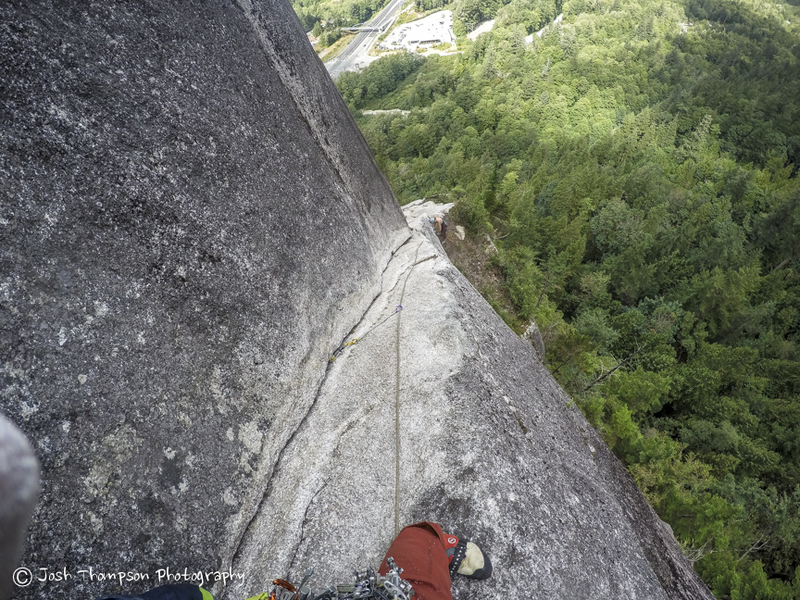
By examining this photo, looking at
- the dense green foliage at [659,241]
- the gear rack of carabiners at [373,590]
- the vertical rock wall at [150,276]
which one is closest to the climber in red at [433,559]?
the gear rack of carabiners at [373,590]

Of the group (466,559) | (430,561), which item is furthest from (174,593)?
(466,559)

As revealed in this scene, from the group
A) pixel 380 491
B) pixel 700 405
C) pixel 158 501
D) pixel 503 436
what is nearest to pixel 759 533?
pixel 700 405

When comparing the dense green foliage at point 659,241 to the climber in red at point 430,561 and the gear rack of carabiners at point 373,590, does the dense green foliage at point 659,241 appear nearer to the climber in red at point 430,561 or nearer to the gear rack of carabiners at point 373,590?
the climber in red at point 430,561

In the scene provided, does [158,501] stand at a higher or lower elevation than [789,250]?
higher

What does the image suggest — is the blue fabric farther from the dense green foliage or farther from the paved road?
the paved road

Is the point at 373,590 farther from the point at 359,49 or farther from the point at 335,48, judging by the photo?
the point at 335,48

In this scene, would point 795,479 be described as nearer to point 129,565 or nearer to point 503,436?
point 503,436

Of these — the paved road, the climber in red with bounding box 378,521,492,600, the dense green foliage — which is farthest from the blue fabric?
the paved road
